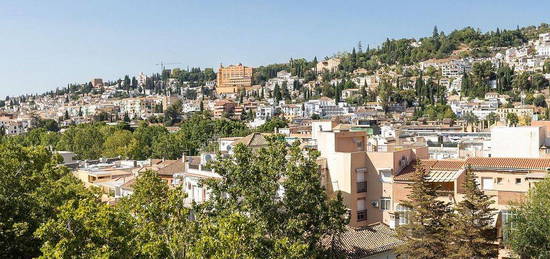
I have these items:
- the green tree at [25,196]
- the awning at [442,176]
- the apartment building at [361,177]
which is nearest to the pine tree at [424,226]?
the awning at [442,176]

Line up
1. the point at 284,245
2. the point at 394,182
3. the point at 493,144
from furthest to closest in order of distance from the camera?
the point at 493,144, the point at 394,182, the point at 284,245

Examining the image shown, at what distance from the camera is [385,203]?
28.8 metres

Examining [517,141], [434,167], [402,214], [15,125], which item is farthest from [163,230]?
[15,125]

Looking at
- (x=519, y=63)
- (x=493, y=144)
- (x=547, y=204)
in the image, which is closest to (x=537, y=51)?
(x=519, y=63)

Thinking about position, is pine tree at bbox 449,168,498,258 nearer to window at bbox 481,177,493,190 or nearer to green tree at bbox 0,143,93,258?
window at bbox 481,177,493,190

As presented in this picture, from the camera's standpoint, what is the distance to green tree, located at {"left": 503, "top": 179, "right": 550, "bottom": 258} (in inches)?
869

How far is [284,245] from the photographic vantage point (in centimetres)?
1477

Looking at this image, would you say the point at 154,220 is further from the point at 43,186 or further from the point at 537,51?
the point at 537,51

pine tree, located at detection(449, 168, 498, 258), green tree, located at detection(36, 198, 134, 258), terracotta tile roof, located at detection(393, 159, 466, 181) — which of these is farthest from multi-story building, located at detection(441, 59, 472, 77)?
green tree, located at detection(36, 198, 134, 258)

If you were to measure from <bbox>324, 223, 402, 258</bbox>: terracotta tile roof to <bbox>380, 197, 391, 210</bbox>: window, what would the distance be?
5.72ft

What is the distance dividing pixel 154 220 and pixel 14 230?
525 centimetres

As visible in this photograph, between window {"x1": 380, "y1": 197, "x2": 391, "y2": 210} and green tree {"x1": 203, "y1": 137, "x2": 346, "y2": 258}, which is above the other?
green tree {"x1": 203, "y1": 137, "x2": 346, "y2": 258}

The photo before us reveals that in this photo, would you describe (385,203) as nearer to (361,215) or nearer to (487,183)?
(361,215)

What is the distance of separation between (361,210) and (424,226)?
20.8 feet
